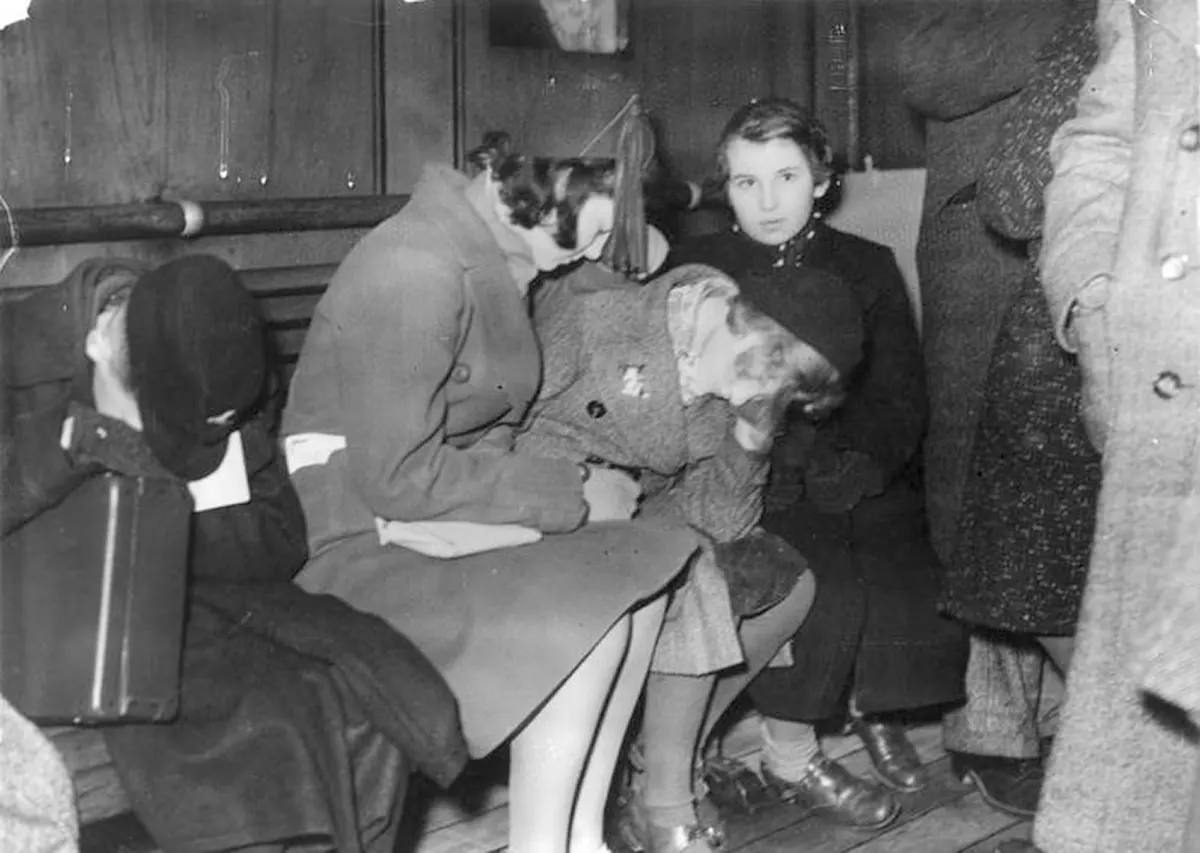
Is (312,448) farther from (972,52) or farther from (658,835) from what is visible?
(972,52)

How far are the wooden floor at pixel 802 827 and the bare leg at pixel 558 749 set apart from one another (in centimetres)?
37

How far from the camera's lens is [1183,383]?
1.71 metres

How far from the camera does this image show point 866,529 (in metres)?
2.65

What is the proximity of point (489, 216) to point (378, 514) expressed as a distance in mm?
411

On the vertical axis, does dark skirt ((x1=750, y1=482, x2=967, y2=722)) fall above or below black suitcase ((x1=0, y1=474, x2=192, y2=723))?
below

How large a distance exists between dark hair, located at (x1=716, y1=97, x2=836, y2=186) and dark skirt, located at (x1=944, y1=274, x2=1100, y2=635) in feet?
1.91

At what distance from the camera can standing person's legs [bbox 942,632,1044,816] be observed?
265 cm

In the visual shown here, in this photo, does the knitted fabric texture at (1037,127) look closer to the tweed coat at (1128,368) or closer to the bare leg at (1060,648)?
the tweed coat at (1128,368)

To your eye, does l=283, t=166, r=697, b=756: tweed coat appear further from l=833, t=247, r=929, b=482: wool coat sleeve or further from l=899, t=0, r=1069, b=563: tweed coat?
l=899, t=0, r=1069, b=563: tweed coat

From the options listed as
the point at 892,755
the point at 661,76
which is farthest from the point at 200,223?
the point at 892,755

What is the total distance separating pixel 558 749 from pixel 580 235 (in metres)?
0.65

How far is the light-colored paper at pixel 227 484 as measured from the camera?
2.00 m

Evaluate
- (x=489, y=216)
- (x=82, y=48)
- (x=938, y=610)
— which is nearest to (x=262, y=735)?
(x=489, y=216)

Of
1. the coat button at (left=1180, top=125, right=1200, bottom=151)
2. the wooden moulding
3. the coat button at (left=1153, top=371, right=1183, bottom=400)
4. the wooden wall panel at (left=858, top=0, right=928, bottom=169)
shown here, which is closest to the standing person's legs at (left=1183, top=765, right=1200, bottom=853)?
the coat button at (left=1153, top=371, right=1183, bottom=400)
